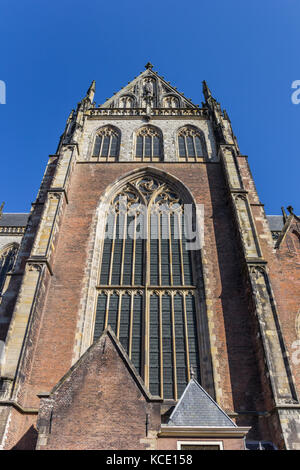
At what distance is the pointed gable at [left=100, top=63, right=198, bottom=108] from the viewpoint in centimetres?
2245

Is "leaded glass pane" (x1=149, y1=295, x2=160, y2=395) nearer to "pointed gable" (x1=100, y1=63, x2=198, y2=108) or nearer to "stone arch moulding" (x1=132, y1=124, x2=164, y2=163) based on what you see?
"stone arch moulding" (x1=132, y1=124, x2=164, y2=163)

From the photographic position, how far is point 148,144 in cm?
1928

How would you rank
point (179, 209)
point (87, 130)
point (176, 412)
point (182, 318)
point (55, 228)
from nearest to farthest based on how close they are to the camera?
point (176, 412)
point (182, 318)
point (55, 228)
point (179, 209)
point (87, 130)

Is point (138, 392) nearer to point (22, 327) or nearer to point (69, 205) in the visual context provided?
point (22, 327)

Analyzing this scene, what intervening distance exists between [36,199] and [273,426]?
41.9ft

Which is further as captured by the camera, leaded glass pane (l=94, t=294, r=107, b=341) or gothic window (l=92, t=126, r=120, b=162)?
gothic window (l=92, t=126, r=120, b=162)

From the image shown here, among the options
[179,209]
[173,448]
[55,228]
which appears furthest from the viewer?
[179,209]

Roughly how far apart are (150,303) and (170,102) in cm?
1555

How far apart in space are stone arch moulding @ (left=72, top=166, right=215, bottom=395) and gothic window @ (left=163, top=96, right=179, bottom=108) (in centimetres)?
752

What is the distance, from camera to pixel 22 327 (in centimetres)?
1062

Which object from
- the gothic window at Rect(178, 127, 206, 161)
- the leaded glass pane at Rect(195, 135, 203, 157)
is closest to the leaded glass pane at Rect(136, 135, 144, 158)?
the gothic window at Rect(178, 127, 206, 161)

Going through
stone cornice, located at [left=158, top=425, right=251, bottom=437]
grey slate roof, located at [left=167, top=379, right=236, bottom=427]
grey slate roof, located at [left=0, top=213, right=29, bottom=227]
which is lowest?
stone cornice, located at [left=158, top=425, right=251, bottom=437]

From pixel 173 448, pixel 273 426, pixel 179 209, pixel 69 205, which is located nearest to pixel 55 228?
pixel 69 205

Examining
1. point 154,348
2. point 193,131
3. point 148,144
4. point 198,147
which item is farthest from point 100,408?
point 193,131
